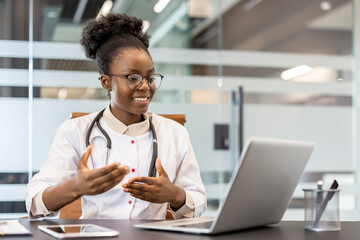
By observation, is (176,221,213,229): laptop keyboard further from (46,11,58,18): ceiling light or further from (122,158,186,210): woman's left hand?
(46,11,58,18): ceiling light

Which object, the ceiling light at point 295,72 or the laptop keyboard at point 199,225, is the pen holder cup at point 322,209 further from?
the ceiling light at point 295,72

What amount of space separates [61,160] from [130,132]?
253 mm

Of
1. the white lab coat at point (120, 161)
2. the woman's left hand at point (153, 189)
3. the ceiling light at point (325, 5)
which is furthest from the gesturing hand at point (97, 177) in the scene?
the ceiling light at point (325, 5)

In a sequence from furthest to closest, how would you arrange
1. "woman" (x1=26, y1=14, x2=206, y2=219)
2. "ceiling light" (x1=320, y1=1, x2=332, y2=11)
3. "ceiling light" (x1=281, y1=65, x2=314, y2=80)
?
"ceiling light" (x1=320, y1=1, x2=332, y2=11), "ceiling light" (x1=281, y1=65, x2=314, y2=80), "woman" (x1=26, y1=14, x2=206, y2=219)

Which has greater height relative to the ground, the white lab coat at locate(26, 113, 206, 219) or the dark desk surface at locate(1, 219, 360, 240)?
the white lab coat at locate(26, 113, 206, 219)

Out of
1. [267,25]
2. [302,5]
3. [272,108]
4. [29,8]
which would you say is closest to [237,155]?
[272,108]

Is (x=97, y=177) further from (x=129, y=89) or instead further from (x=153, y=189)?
(x=129, y=89)

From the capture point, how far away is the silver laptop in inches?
42.2

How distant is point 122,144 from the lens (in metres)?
1.69

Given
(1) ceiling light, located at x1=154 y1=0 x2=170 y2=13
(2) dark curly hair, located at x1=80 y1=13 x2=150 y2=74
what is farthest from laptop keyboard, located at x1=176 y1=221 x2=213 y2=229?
(1) ceiling light, located at x1=154 y1=0 x2=170 y2=13

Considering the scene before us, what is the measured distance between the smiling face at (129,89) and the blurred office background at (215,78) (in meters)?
1.64

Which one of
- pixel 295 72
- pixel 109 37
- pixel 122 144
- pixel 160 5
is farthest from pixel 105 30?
pixel 295 72

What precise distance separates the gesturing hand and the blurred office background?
2.13 m

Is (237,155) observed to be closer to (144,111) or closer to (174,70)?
(174,70)
